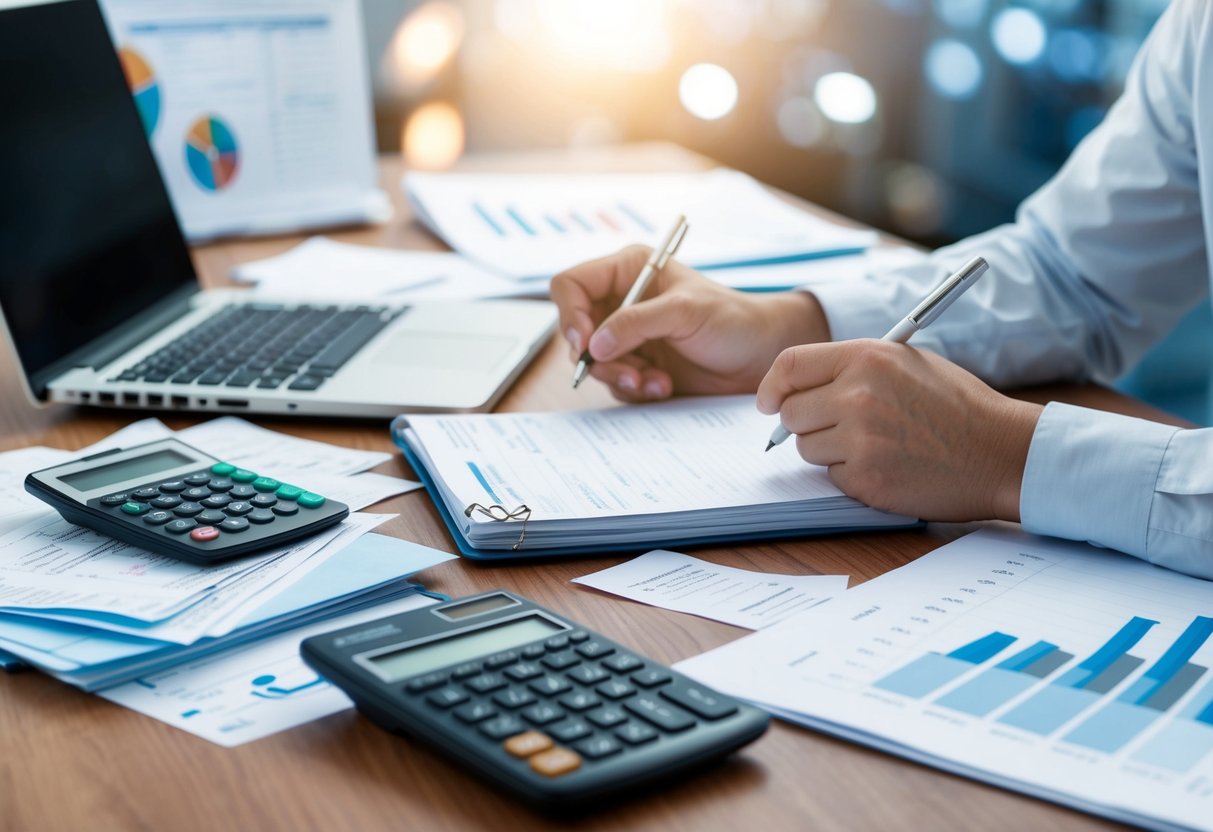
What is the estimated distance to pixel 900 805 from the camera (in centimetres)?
49

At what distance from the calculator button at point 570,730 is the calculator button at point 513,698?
0.02 metres

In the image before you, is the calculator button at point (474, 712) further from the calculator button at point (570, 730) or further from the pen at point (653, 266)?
the pen at point (653, 266)

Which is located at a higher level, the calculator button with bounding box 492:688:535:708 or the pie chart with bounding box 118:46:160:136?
the pie chart with bounding box 118:46:160:136

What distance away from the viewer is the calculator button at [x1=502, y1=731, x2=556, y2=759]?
487 millimetres

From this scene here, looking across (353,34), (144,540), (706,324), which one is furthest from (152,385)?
(353,34)

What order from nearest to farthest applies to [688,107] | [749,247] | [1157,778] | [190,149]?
[1157,778] < [749,247] < [190,149] < [688,107]

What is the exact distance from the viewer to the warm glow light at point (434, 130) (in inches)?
140

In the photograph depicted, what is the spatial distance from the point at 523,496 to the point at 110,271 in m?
0.50

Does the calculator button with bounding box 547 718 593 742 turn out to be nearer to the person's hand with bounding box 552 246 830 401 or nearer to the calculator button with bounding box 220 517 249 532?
the calculator button with bounding box 220 517 249 532

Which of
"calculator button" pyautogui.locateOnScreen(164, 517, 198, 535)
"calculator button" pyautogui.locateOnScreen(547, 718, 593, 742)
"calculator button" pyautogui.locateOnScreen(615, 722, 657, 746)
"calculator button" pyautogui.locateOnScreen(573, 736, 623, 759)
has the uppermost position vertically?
"calculator button" pyautogui.locateOnScreen(164, 517, 198, 535)

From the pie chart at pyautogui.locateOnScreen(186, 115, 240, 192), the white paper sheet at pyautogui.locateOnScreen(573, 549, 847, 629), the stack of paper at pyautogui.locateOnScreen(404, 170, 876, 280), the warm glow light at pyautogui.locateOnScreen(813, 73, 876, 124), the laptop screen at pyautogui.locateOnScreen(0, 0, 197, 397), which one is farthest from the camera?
the warm glow light at pyautogui.locateOnScreen(813, 73, 876, 124)

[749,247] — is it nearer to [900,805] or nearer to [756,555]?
[756,555]

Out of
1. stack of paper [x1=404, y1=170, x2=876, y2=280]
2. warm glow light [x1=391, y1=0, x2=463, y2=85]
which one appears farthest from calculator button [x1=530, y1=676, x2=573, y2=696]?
warm glow light [x1=391, y1=0, x2=463, y2=85]

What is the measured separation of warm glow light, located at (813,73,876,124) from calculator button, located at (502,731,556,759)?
3506 mm
